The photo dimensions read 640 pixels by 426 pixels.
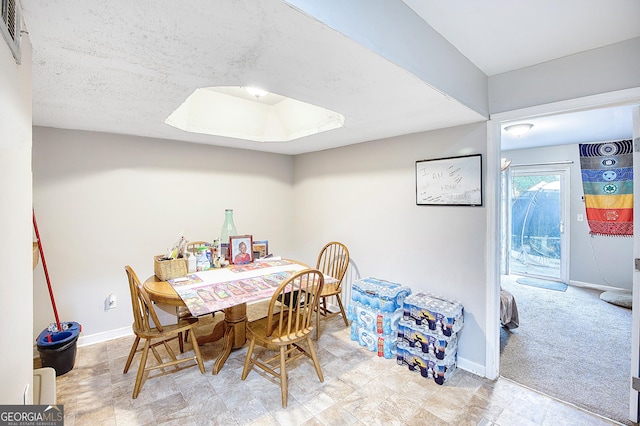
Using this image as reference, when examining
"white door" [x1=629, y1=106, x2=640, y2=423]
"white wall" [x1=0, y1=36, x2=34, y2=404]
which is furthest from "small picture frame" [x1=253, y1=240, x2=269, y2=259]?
"white door" [x1=629, y1=106, x2=640, y2=423]

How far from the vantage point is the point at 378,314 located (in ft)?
8.52

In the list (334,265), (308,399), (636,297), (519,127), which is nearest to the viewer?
(636,297)

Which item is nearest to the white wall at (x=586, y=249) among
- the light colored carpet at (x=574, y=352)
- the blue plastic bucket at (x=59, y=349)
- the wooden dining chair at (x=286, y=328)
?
the light colored carpet at (x=574, y=352)

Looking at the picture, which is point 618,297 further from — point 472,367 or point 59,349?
point 59,349

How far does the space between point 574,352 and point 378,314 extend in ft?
6.17

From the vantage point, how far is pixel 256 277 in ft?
7.93

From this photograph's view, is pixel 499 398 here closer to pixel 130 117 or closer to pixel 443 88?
A: pixel 443 88

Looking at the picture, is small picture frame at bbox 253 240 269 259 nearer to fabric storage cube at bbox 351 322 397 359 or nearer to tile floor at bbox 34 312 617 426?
tile floor at bbox 34 312 617 426

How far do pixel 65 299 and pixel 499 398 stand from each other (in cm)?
370

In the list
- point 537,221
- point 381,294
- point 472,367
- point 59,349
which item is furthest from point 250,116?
point 537,221

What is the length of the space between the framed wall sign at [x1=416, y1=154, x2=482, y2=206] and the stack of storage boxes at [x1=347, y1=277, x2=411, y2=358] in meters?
0.89

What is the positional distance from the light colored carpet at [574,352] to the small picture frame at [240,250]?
7.88 feet

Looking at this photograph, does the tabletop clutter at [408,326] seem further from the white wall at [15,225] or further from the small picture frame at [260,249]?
the white wall at [15,225]

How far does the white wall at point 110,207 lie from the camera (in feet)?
8.41
